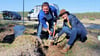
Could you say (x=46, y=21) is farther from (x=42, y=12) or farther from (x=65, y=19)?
(x=65, y=19)

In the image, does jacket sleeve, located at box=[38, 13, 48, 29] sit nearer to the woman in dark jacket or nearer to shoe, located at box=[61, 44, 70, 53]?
the woman in dark jacket

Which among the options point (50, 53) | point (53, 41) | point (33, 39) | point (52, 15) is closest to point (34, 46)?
point (33, 39)

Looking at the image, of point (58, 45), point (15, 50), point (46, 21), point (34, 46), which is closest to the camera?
point (15, 50)

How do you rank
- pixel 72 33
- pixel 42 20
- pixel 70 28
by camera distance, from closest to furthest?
pixel 72 33, pixel 70 28, pixel 42 20

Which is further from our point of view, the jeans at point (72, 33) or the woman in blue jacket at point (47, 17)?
the woman in blue jacket at point (47, 17)

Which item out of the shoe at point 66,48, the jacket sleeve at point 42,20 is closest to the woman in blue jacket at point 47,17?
the jacket sleeve at point 42,20

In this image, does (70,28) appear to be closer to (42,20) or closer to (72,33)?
(72,33)

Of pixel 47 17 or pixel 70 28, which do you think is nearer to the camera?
pixel 70 28

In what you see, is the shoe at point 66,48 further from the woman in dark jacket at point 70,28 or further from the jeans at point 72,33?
the jeans at point 72,33

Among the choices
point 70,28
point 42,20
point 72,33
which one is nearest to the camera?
point 72,33

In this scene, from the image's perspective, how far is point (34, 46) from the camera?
6227 millimetres

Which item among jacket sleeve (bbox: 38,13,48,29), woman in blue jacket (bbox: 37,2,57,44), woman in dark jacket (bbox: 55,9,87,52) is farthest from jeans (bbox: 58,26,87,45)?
jacket sleeve (bbox: 38,13,48,29)

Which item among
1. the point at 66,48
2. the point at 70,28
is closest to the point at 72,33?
the point at 70,28

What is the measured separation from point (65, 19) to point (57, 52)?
0.96m
